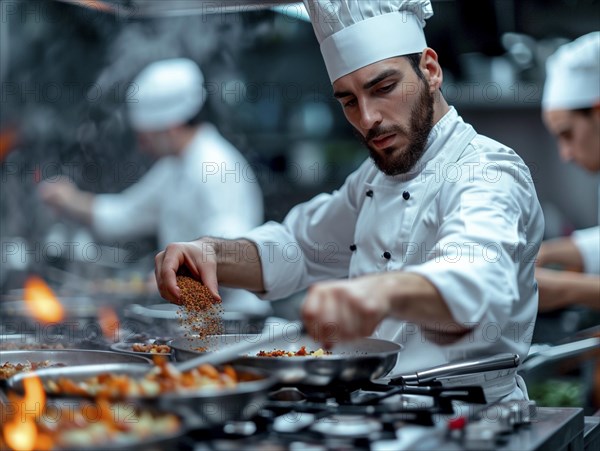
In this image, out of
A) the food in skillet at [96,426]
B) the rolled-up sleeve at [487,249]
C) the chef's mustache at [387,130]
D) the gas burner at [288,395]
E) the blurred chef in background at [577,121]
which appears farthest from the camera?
the blurred chef in background at [577,121]

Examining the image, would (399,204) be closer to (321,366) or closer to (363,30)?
(363,30)

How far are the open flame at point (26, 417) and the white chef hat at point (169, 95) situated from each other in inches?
129

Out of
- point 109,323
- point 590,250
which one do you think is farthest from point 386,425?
point 590,250

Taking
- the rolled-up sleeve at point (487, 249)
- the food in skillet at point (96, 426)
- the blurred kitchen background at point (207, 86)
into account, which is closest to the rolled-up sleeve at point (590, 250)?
the blurred kitchen background at point (207, 86)

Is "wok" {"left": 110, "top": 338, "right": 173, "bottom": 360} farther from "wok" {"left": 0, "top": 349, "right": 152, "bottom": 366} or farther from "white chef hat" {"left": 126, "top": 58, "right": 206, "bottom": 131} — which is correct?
"white chef hat" {"left": 126, "top": 58, "right": 206, "bottom": 131}

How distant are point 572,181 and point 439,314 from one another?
6.06 metres

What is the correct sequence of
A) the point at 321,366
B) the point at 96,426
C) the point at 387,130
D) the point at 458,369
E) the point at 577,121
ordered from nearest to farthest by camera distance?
the point at 96,426
the point at 321,366
the point at 458,369
the point at 387,130
the point at 577,121

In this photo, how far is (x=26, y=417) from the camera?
4.18 ft

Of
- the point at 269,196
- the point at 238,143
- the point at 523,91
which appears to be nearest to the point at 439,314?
the point at 269,196

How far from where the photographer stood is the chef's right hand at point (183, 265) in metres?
1.99

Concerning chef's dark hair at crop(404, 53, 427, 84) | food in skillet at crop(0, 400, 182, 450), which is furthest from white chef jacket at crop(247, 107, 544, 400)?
food in skillet at crop(0, 400, 182, 450)

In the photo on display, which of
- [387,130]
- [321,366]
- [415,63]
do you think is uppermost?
[415,63]

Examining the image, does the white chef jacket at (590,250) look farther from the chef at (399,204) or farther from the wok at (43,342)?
the wok at (43,342)

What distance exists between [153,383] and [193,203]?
10.0 ft
